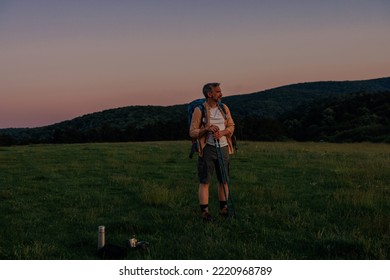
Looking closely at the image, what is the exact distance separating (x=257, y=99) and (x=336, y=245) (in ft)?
513

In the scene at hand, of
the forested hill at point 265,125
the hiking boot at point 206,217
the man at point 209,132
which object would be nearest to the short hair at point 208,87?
the man at point 209,132

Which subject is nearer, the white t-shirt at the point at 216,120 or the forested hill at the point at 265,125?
the white t-shirt at the point at 216,120

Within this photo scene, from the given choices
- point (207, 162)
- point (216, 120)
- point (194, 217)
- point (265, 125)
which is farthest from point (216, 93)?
point (265, 125)

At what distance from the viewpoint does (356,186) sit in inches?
485

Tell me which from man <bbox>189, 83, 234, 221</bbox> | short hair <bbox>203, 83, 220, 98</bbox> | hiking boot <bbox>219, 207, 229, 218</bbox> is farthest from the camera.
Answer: hiking boot <bbox>219, 207, 229, 218</bbox>

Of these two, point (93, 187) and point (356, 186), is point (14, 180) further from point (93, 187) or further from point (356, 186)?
point (356, 186)

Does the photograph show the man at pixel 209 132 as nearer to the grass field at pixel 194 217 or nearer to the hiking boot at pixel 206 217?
the hiking boot at pixel 206 217

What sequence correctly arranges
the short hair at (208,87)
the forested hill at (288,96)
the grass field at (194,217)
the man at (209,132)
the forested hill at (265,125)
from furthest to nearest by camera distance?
the forested hill at (288,96) < the forested hill at (265,125) < the short hair at (208,87) < the man at (209,132) < the grass field at (194,217)

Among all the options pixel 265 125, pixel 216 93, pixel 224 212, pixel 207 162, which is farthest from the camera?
pixel 265 125

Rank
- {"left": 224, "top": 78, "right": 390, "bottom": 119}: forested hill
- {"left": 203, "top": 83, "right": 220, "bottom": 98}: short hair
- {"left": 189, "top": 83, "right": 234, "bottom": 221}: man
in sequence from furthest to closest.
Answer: {"left": 224, "top": 78, "right": 390, "bottom": 119}: forested hill → {"left": 203, "top": 83, "right": 220, "bottom": 98}: short hair → {"left": 189, "top": 83, "right": 234, "bottom": 221}: man

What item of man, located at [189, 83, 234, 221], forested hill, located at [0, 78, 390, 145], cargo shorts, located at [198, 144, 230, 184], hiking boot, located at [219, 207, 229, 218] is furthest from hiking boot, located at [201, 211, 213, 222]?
forested hill, located at [0, 78, 390, 145]

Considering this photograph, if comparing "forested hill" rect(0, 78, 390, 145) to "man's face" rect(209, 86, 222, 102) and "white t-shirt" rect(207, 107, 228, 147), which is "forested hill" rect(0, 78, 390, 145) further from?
"man's face" rect(209, 86, 222, 102)

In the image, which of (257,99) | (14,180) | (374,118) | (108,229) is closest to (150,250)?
(108,229)

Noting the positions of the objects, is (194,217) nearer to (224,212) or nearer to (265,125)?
(224,212)
